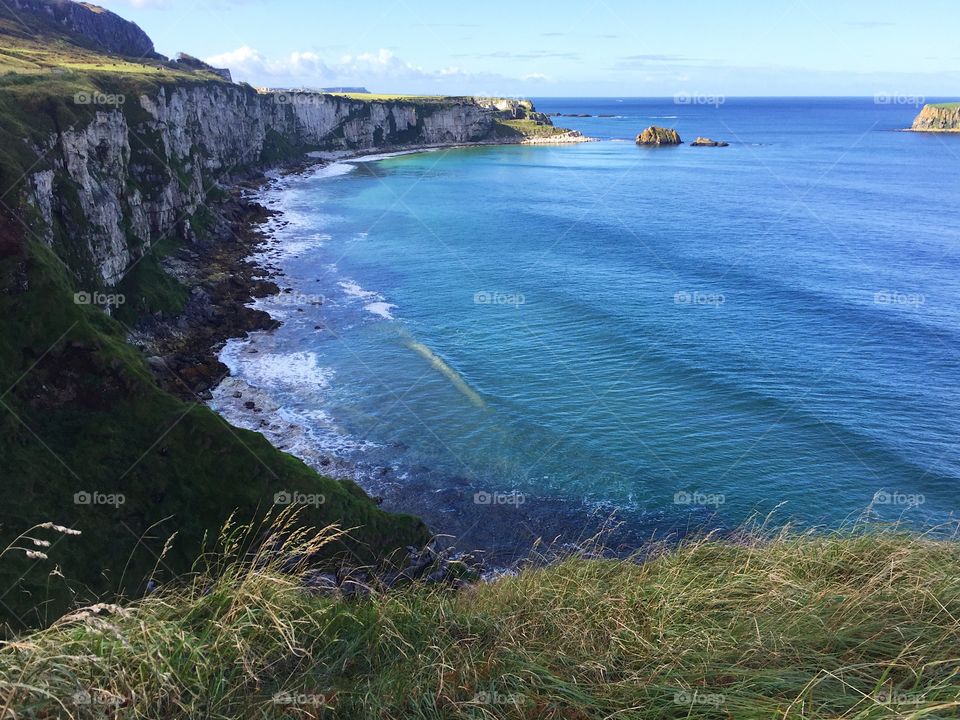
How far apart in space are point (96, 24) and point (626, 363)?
148 metres

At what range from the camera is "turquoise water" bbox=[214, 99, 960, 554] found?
32.8 meters

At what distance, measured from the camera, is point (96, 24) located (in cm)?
13888

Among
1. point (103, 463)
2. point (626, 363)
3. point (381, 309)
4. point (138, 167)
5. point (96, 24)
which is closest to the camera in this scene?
point (103, 463)

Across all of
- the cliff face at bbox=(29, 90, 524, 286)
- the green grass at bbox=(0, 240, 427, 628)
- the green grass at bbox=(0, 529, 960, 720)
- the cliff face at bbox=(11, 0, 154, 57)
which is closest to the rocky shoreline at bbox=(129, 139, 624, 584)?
the green grass at bbox=(0, 529, 960, 720)

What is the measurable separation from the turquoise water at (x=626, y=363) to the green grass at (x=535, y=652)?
15677mm

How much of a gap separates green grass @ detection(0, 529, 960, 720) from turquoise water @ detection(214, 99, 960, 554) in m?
15.7

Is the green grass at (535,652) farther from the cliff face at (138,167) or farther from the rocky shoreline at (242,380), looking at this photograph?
the cliff face at (138,167)

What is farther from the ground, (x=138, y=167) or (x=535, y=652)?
(x=138, y=167)

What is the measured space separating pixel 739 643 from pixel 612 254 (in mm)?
74838

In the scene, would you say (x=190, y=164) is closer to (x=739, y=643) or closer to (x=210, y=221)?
(x=210, y=221)

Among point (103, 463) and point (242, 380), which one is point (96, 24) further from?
point (103, 463)

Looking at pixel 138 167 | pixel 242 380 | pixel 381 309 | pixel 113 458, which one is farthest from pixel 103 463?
pixel 138 167

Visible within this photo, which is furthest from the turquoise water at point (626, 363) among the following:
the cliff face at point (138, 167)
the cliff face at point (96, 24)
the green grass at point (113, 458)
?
the cliff face at point (96, 24)

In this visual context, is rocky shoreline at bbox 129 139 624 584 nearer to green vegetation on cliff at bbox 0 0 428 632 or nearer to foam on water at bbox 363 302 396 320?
green vegetation on cliff at bbox 0 0 428 632
